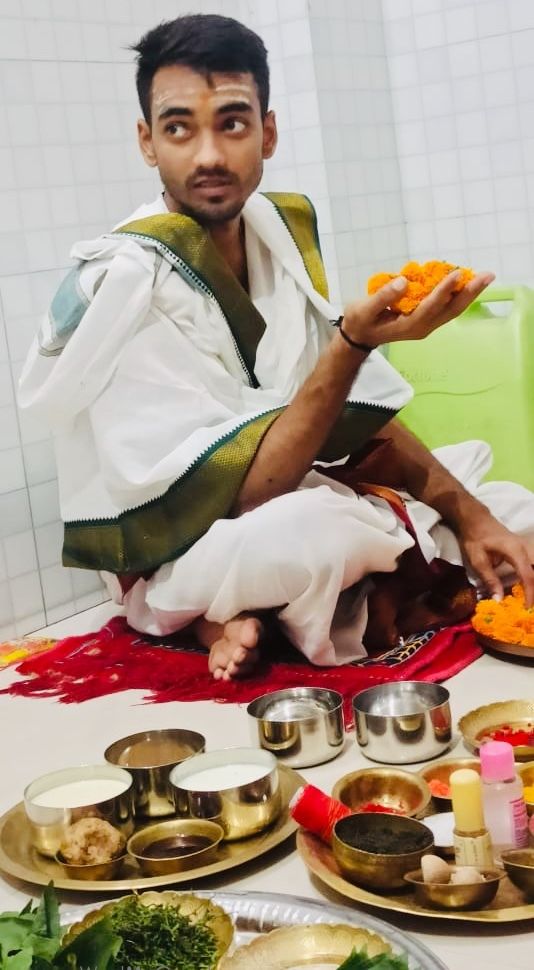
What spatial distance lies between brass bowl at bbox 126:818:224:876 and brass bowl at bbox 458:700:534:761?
20.1 inches

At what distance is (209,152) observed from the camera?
9.80 ft

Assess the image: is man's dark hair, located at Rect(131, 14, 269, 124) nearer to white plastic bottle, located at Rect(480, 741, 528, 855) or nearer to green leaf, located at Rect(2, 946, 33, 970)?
white plastic bottle, located at Rect(480, 741, 528, 855)

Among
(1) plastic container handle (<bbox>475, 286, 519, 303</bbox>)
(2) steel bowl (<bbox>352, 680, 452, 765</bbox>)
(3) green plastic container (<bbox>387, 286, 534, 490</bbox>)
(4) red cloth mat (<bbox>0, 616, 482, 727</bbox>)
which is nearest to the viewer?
(2) steel bowl (<bbox>352, 680, 452, 765</bbox>)

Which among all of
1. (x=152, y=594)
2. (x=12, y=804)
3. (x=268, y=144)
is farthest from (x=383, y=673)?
(x=268, y=144)

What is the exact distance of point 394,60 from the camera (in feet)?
14.5

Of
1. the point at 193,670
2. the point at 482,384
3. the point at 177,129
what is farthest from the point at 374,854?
the point at 482,384

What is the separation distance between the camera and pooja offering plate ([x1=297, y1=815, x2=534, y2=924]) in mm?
1564

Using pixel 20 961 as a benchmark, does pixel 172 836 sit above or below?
below

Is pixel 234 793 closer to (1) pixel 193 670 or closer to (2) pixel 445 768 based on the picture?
(2) pixel 445 768

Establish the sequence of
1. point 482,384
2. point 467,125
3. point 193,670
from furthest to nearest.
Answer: point 467,125 < point 482,384 < point 193,670

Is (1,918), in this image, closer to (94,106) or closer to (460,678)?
(460,678)

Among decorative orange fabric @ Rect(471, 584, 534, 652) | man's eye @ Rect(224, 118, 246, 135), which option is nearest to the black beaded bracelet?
decorative orange fabric @ Rect(471, 584, 534, 652)

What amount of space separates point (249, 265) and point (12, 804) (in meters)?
1.52

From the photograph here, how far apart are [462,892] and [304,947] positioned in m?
0.25
